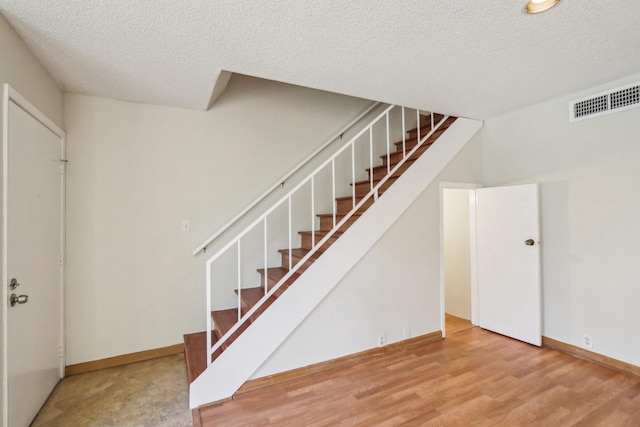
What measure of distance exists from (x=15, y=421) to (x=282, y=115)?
3190mm

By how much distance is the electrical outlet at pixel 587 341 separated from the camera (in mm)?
2689

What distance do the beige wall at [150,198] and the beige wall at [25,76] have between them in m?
0.31

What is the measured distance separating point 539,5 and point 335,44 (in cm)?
111

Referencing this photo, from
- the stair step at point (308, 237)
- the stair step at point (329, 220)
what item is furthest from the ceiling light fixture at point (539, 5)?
the stair step at point (308, 237)

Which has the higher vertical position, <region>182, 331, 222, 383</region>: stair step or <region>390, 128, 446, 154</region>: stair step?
<region>390, 128, 446, 154</region>: stair step

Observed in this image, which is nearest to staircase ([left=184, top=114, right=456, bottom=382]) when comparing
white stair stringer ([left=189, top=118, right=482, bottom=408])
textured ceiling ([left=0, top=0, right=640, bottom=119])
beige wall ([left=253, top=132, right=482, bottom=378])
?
white stair stringer ([left=189, top=118, right=482, bottom=408])

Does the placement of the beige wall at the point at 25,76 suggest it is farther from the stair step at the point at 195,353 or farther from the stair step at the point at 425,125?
the stair step at the point at 425,125

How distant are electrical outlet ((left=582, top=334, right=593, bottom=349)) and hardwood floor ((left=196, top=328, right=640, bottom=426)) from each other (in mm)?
168

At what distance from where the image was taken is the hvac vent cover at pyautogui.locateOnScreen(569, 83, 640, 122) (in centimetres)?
242

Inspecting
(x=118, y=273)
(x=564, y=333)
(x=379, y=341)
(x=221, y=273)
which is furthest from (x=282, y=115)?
(x=564, y=333)

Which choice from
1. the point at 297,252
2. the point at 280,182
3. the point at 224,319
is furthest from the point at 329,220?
the point at 224,319

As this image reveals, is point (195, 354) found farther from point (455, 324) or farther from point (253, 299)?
point (455, 324)

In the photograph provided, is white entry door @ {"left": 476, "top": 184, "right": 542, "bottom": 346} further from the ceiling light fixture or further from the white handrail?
the ceiling light fixture

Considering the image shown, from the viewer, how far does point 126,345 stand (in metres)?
2.74
